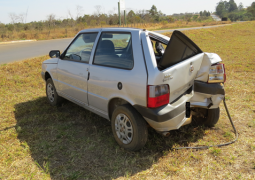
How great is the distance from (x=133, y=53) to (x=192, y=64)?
0.86 meters

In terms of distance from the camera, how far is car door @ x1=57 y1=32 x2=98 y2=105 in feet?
12.9

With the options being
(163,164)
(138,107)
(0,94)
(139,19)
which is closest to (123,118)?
(138,107)

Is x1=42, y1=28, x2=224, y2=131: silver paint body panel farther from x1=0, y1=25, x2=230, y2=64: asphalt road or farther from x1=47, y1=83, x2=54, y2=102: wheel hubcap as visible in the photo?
x1=0, y1=25, x2=230, y2=64: asphalt road

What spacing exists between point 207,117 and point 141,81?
1.73m

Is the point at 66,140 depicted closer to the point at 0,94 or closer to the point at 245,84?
the point at 0,94

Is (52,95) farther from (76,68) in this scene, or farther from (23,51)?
(23,51)

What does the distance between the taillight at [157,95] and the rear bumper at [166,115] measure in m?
0.07

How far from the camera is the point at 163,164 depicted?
10.1 ft

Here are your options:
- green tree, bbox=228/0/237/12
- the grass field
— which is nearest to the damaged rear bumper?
the grass field

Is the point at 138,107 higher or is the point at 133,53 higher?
the point at 133,53

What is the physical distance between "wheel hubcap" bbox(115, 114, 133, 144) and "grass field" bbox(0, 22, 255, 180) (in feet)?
0.65

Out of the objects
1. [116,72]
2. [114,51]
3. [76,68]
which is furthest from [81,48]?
[116,72]

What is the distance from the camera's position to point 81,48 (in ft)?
14.0

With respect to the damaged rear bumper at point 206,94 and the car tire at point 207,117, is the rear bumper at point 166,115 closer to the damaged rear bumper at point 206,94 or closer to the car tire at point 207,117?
the damaged rear bumper at point 206,94
